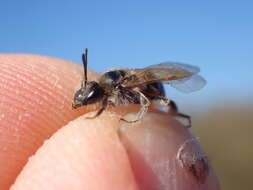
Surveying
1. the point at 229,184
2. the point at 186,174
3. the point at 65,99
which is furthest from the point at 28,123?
the point at 229,184

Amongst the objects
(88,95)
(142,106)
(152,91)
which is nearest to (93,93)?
(88,95)

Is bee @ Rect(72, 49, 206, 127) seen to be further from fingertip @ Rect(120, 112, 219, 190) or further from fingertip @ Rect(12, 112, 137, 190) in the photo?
fingertip @ Rect(12, 112, 137, 190)

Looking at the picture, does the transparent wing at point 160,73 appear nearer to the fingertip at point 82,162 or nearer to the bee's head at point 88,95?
the bee's head at point 88,95

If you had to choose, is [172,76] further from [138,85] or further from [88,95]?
[88,95]

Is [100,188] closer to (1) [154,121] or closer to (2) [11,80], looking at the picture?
(1) [154,121]

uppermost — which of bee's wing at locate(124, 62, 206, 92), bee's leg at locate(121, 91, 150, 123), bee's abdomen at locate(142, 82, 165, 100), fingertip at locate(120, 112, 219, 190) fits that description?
bee's wing at locate(124, 62, 206, 92)

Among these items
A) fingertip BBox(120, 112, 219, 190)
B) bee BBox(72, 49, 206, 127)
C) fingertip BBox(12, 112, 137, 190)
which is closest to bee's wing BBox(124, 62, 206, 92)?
bee BBox(72, 49, 206, 127)

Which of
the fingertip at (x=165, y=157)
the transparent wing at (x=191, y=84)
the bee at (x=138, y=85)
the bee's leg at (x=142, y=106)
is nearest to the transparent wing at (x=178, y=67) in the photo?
the bee at (x=138, y=85)
